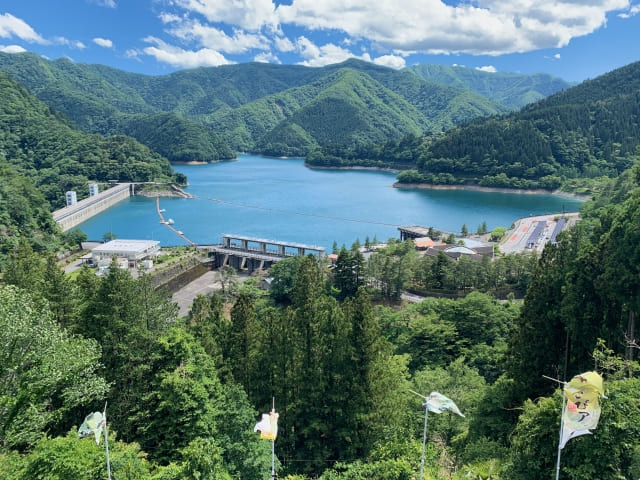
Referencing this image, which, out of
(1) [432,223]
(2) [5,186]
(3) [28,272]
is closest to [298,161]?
(1) [432,223]

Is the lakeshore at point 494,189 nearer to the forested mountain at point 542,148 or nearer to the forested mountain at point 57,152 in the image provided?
the forested mountain at point 542,148

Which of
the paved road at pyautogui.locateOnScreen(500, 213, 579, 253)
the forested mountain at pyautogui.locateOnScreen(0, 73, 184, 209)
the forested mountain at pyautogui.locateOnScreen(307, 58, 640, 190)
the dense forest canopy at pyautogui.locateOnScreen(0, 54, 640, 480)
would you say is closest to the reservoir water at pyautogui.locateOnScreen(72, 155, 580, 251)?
the paved road at pyautogui.locateOnScreen(500, 213, 579, 253)

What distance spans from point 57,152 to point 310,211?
48596 mm

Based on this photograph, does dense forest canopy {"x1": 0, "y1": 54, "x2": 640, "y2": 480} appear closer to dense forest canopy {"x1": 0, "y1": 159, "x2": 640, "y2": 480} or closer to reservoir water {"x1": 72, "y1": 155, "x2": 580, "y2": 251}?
dense forest canopy {"x1": 0, "y1": 159, "x2": 640, "y2": 480}

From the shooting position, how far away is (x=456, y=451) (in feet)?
35.0

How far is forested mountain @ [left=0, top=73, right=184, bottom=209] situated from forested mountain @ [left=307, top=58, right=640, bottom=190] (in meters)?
49.5

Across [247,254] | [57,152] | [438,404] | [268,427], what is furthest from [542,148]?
[268,427]

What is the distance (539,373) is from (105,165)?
8267 centimetres

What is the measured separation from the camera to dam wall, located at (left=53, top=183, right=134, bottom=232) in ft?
188

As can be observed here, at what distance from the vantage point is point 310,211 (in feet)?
216

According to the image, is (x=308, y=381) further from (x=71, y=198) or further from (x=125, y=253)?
(x=71, y=198)

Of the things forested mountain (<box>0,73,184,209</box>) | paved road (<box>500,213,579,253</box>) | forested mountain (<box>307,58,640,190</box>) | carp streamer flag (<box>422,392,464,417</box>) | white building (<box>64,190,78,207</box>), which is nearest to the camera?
carp streamer flag (<box>422,392,464,417</box>)

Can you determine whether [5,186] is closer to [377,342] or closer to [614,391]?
[377,342]

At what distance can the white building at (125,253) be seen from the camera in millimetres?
37469
